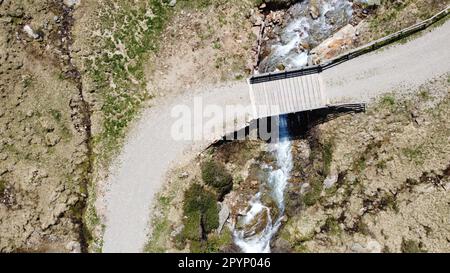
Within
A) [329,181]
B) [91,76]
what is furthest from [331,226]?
[91,76]

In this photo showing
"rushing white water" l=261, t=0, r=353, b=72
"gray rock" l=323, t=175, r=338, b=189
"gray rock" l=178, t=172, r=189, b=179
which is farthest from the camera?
"rushing white water" l=261, t=0, r=353, b=72

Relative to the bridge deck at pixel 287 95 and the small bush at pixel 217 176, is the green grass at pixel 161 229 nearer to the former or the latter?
the small bush at pixel 217 176

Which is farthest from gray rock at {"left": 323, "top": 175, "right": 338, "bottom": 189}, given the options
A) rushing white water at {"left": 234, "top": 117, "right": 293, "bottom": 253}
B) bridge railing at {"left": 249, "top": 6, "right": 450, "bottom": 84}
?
bridge railing at {"left": 249, "top": 6, "right": 450, "bottom": 84}

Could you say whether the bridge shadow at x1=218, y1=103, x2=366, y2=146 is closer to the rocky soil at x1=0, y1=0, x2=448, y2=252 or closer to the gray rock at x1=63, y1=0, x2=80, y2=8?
the rocky soil at x1=0, y1=0, x2=448, y2=252

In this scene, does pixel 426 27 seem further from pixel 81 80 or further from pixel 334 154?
pixel 81 80

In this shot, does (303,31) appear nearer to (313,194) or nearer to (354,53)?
(354,53)
